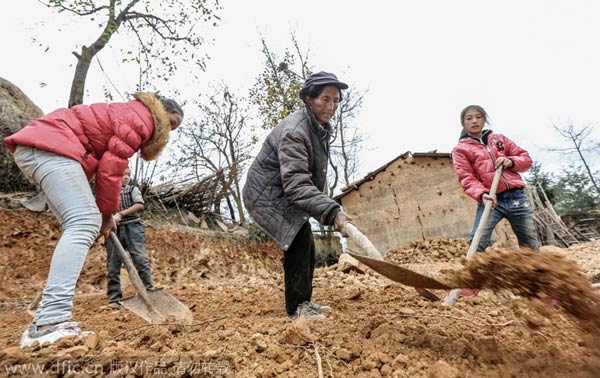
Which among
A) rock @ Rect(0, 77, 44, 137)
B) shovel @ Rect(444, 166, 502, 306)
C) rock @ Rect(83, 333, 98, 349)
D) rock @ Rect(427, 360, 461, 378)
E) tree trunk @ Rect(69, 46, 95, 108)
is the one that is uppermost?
tree trunk @ Rect(69, 46, 95, 108)

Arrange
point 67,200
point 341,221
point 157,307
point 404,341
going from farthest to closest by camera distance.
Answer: point 157,307 → point 341,221 → point 67,200 → point 404,341

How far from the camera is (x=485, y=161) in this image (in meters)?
3.38

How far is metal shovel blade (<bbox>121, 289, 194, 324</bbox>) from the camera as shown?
9.29ft

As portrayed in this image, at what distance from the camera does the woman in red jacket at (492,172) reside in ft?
10.2

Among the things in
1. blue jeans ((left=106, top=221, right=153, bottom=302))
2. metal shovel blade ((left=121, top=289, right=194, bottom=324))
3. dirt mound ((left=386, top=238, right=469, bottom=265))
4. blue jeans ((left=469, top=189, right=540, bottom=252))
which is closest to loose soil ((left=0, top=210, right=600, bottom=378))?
metal shovel blade ((left=121, top=289, right=194, bottom=324))

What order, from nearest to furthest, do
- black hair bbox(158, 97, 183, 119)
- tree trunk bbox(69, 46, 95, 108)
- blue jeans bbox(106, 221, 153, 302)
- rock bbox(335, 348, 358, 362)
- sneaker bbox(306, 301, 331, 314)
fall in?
1. rock bbox(335, 348, 358, 362)
2. sneaker bbox(306, 301, 331, 314)
3. black hair bbox(158, 97, 183, 119)
4. blue jeans bbox(106, 221, 153, 302)
5. tree trunk bbox(69, 46, 95, 108)

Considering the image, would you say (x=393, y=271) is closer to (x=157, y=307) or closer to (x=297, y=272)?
(x=297, y=272)

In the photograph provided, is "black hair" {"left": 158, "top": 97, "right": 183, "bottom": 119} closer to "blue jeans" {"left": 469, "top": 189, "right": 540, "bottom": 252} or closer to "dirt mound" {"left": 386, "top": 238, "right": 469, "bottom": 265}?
"blue jeans" {"left": 469, "top": 189, "right": 540, "bottom": 252}

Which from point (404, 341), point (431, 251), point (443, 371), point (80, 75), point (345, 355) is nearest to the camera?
point (443, 371)

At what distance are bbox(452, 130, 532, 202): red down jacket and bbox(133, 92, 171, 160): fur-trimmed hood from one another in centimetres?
268

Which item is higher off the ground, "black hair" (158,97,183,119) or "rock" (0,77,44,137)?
"rock" (0,77,44,137)

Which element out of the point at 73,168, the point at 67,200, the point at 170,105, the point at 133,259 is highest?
the point at 170,105

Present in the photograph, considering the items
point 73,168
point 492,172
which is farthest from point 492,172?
point 73,168

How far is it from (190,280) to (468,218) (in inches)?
297
